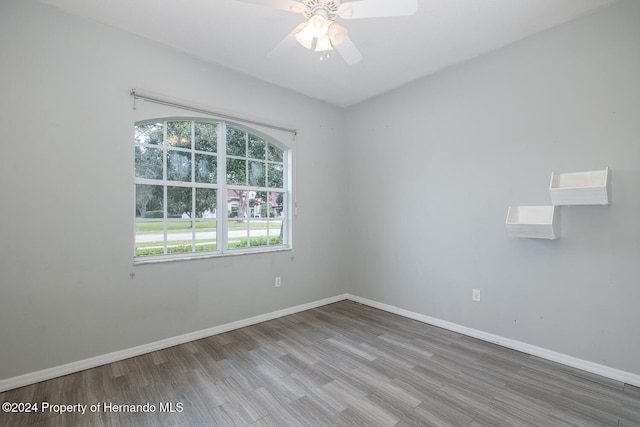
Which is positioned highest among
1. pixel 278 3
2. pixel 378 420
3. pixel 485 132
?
pixel 278 3

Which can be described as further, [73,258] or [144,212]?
[144,212]

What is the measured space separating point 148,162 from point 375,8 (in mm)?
2384

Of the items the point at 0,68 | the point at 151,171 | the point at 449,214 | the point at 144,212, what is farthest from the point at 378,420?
the point at 0,68

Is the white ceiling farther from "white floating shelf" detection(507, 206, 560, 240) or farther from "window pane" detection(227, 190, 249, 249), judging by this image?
"white floating shelf" detection(507, 206, 560, 240)

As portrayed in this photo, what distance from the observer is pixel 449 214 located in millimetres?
3271

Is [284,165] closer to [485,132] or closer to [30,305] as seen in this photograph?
[485,132]

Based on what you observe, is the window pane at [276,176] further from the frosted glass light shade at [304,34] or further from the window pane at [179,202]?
the frosted glass light shade at [304,34]

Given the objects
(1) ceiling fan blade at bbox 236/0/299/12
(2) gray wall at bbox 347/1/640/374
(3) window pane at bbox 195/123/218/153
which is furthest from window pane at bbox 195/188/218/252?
(2) gray wall at bbox 347/1/640/374

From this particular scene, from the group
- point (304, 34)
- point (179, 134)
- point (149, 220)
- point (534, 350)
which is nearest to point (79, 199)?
point (149, 220)

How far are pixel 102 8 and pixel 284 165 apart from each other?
224cm

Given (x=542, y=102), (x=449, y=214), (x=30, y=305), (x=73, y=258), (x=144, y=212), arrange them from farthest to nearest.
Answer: (x=449, y=214) → (x=144, y=212) → (x=542, y=102) → (x=73, y=258) → (x=30, y=305)

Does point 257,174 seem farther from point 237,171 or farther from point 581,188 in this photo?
point 581,188

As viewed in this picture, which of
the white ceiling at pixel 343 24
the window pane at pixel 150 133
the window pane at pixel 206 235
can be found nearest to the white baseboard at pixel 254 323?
the window pane at pixel 206 235

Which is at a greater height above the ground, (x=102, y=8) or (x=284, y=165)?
(x=102, y=8)
